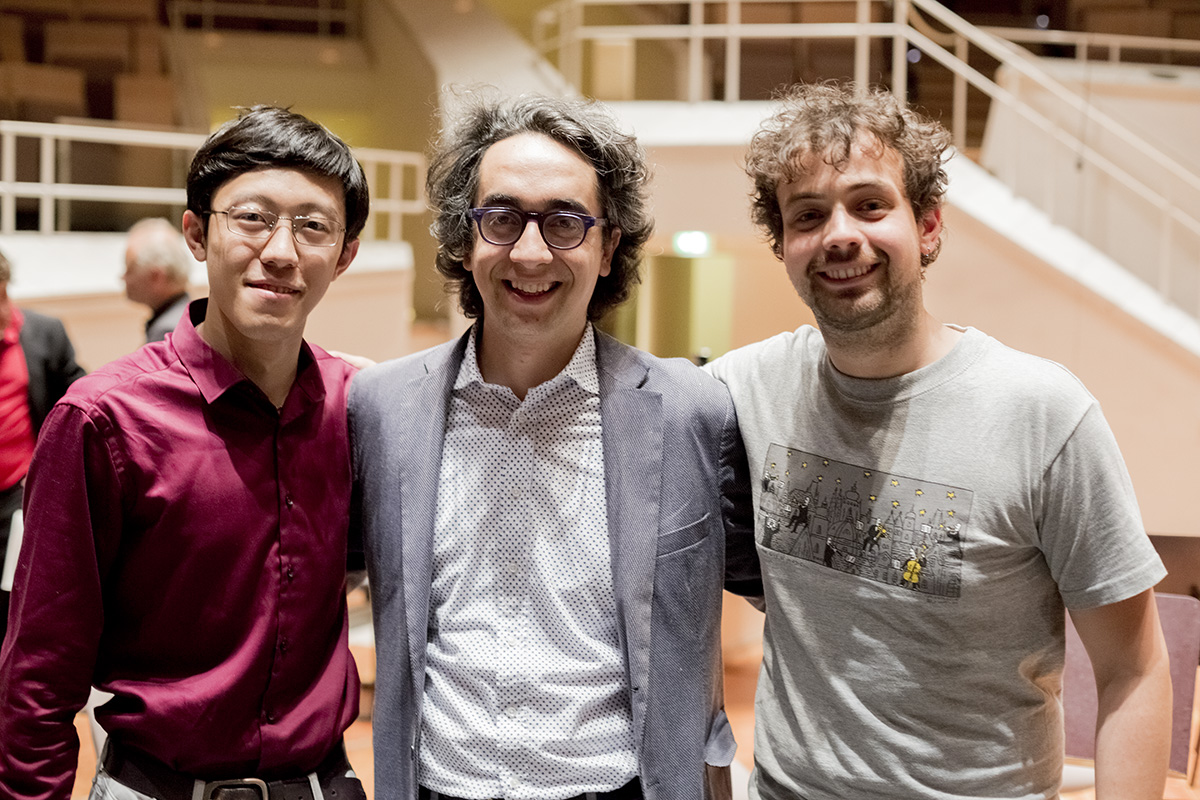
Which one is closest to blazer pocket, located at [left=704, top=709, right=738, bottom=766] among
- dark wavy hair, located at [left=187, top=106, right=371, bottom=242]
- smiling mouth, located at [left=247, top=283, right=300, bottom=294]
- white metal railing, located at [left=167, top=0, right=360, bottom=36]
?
smiling mouth, located at [left=247, top=283, right=300, bottom=294]

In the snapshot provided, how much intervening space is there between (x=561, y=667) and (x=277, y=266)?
A: 76 centimetres

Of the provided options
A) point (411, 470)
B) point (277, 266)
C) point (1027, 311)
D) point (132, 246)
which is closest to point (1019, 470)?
point (411, 470)

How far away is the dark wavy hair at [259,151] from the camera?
5.08ft

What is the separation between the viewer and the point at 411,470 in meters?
1.65

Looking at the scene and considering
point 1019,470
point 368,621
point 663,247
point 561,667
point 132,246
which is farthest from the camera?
point 368,621

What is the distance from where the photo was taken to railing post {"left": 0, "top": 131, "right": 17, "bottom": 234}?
4.13 metres

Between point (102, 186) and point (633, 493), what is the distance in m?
3.70

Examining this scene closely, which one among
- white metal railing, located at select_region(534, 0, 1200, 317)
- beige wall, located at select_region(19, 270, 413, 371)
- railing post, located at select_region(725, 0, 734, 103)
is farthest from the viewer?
beige wall, located at select_region(19, 270, 413, 371)

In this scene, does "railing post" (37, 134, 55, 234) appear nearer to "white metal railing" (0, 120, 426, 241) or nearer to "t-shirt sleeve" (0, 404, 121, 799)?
"white metal railing" (0, 120, 426, 241)

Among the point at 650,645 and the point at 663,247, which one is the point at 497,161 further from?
the point at 663,247

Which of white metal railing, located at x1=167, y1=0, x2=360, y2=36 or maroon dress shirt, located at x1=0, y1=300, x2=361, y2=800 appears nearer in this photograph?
maroon dress shirt, located at x1=0, y1=300, x2=361, y2=800

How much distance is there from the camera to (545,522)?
1.63 m

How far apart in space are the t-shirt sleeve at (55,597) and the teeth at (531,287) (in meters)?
0.66

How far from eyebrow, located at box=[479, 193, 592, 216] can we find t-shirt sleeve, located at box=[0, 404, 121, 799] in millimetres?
698
